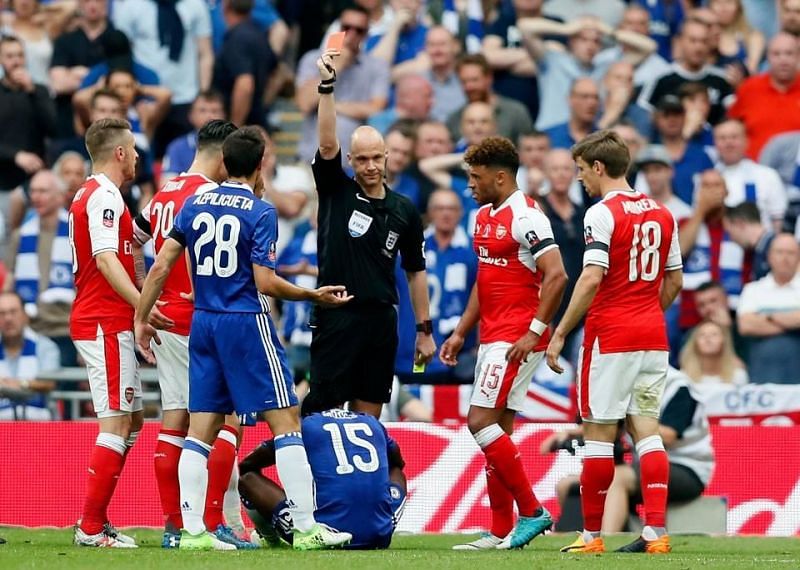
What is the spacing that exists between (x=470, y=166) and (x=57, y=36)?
9304 millimetres

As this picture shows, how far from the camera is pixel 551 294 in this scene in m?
10.7

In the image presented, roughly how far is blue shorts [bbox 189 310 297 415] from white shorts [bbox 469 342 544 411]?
4.64ft

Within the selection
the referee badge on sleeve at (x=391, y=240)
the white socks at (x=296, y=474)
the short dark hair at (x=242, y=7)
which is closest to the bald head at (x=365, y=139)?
the referee badge on sleeve at (x=391, y=240)

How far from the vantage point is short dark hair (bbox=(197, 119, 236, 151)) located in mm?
10773

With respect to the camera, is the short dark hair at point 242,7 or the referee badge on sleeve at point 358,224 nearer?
the referee badge on sleeve at point 358,224

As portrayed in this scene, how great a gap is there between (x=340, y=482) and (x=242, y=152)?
2078 millimetres

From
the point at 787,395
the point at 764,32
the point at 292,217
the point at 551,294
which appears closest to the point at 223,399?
the point at 551,294

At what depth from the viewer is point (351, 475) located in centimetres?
1034

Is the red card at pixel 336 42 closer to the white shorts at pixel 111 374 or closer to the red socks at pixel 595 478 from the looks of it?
the white shorts at pixel 111 374

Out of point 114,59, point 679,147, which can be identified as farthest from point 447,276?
point 114,59

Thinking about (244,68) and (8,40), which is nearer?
(8,40)

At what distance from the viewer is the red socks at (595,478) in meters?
10.5

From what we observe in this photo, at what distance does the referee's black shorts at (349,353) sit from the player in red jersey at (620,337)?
125cm

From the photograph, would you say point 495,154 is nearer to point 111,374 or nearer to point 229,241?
point 229,241
